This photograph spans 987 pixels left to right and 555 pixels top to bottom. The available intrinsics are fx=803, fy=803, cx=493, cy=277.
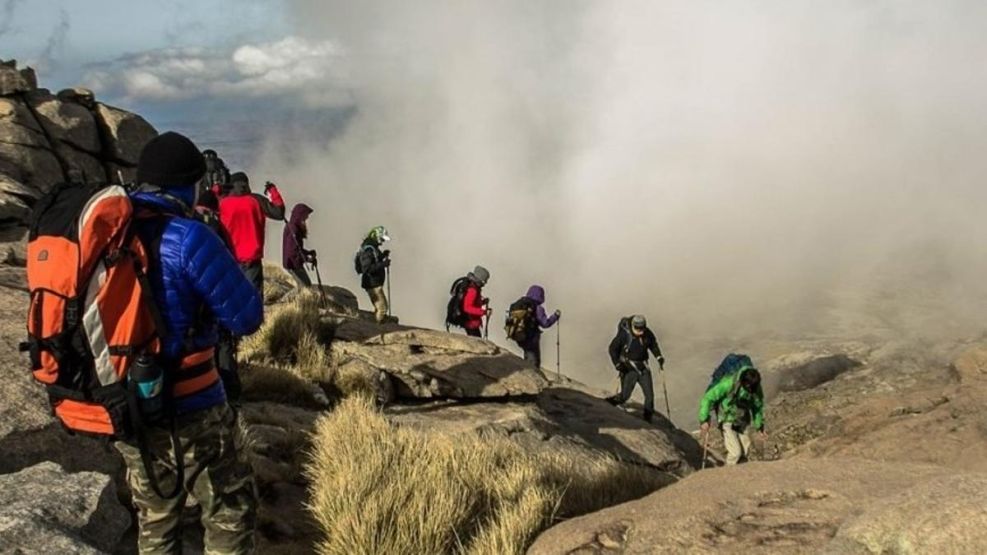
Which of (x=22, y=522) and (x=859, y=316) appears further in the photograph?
(x=859, y=316)

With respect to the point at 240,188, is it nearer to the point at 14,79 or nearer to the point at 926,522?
the point at 926,522

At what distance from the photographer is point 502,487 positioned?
7.35 meters

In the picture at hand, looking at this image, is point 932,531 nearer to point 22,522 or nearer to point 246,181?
point 22,522

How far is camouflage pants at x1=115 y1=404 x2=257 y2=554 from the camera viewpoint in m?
4.75

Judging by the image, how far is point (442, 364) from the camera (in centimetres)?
1520

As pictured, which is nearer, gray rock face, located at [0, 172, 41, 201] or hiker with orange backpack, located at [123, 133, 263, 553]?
hiker with orange backpack, located at [123, 133, 263, 553]

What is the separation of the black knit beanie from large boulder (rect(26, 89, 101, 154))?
22796mm

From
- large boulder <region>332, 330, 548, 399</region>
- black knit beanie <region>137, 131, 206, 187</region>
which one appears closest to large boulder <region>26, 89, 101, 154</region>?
large boulder <region>332, 330, 548, 399</region>

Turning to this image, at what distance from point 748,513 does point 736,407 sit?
7.41m

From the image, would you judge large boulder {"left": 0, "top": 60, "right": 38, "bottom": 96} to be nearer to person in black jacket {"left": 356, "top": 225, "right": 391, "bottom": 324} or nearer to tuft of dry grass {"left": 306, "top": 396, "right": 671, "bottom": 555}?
person in black jacket {"left": 356, "top": 225, "right": 391, "bottom": 324}

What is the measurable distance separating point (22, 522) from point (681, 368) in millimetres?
98918

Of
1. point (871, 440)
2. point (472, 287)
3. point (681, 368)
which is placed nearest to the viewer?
point (871, 440)

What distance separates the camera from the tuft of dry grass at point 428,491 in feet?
20.3

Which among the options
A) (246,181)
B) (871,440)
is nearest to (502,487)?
(246,181)
